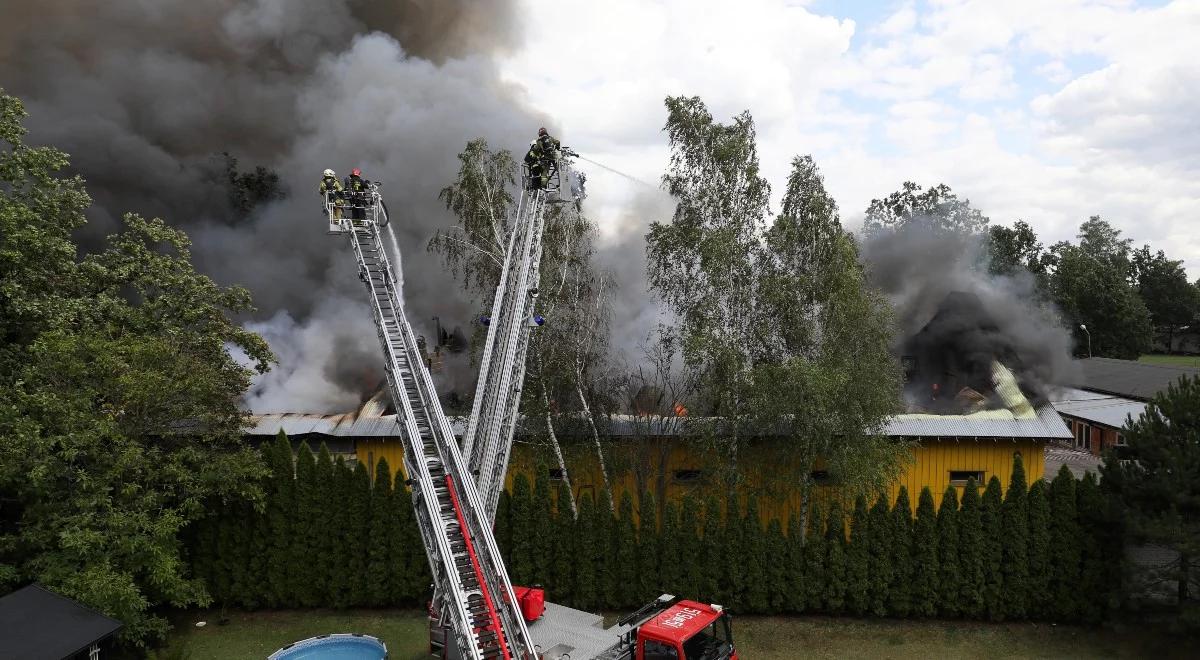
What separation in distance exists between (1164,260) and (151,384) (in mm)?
→ 86347

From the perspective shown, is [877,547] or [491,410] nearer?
[491,410]

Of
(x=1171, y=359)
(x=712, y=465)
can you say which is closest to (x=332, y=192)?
(x=712, y=465)

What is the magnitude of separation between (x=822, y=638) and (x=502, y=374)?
9.15 meters

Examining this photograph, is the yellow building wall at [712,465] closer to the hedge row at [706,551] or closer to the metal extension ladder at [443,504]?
the hedge row at [706,551]

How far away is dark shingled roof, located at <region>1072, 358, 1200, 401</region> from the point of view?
34.2m

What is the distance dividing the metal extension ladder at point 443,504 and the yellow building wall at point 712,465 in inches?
214

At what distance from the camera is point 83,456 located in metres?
13.6

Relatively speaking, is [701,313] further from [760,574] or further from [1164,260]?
[1164,260]

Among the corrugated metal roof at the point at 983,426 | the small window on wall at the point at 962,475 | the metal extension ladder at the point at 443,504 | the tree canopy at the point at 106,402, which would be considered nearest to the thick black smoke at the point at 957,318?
the corrugated metal roof at the point at 983,426

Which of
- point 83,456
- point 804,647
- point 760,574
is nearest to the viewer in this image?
point 83,456

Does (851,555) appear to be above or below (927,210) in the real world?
below

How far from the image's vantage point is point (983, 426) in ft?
60.3

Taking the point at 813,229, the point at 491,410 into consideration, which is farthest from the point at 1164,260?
the point at 491,410

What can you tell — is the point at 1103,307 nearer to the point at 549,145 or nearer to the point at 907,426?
the point at 907,426
